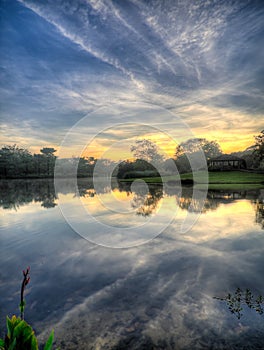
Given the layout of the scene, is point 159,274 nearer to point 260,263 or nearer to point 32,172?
point 260,263

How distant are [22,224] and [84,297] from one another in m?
7.01

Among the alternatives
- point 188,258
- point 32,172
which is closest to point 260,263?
point 188,258

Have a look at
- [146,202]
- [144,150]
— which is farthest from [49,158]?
[146,202]

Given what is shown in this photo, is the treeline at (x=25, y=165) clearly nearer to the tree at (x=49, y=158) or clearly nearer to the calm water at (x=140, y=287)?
the tree at (x=49, y=158)

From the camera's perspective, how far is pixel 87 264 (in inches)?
220

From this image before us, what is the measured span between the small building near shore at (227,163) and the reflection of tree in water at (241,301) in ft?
173

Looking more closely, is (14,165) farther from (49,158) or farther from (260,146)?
(260,146)

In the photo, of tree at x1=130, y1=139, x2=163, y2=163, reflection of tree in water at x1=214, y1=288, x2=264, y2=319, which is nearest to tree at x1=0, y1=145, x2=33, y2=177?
tree at x1=130, y1=139, x2=163, y2=163

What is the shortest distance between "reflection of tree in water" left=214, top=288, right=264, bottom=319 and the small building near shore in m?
52.6

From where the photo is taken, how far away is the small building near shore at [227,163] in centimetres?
5344

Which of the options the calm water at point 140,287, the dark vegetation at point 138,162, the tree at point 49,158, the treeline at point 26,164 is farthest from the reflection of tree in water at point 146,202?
the tree at point 49,158

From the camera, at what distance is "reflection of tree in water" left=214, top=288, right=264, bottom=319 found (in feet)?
11.8

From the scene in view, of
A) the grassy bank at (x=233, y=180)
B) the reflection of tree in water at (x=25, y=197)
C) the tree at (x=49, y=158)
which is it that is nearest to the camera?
the reflection of tree in water at (x=25, y=197)

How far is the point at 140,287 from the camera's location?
4.38 meters
